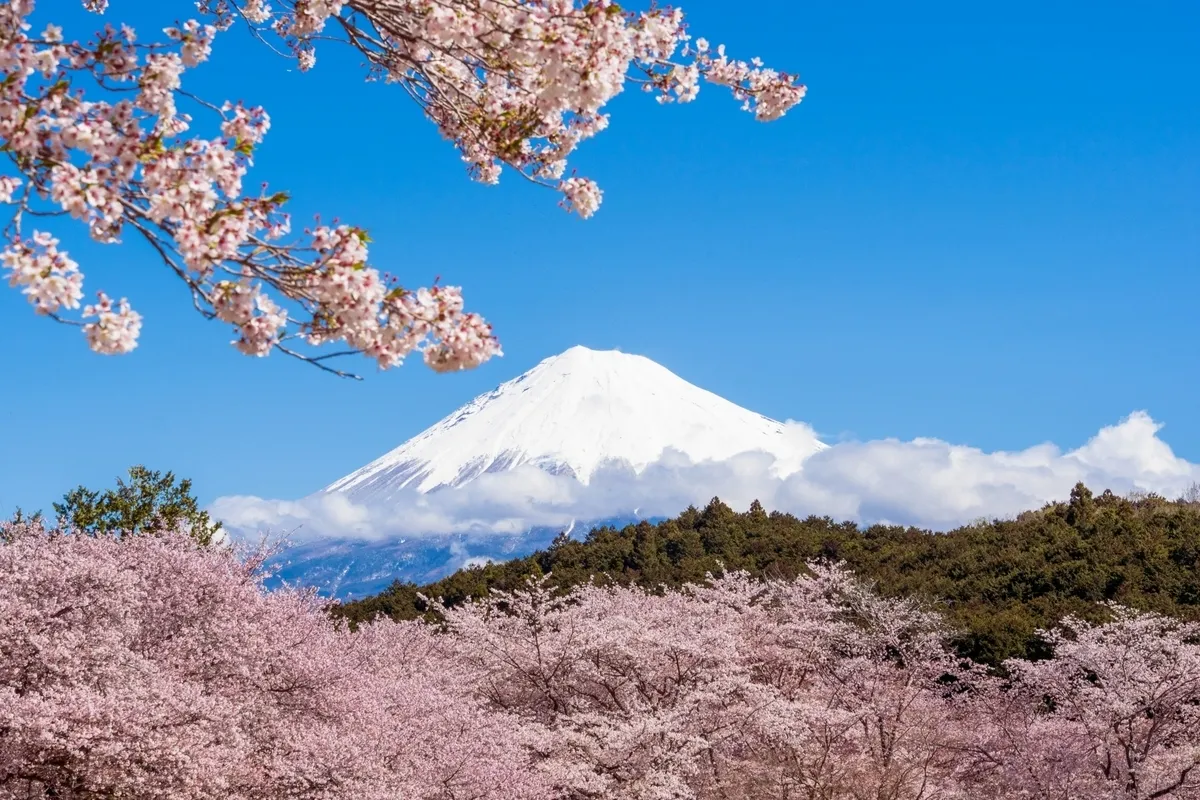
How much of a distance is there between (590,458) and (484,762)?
591ft

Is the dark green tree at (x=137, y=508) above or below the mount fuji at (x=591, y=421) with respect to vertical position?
below

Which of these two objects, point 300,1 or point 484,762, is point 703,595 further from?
point 300,1

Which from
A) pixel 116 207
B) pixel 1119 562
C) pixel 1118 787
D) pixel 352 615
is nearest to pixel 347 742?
pixel 116 207

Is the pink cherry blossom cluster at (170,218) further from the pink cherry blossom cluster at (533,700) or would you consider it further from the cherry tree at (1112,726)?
the cherry tree at (1112,726)

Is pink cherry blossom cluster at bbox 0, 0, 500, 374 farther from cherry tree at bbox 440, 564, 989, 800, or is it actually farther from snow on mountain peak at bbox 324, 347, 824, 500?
snow on mountain peak at bbox 324, 347, 824, 500

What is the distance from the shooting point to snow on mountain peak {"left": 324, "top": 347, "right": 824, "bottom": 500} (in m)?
146

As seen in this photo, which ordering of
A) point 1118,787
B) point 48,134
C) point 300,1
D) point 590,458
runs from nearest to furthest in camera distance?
point 48,134
point 300,1
point 1118,787
point 590,458

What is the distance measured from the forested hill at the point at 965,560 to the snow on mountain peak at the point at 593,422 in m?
98.9

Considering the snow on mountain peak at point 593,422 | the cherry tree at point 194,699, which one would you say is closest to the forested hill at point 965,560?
the cherry tree at point 194,699

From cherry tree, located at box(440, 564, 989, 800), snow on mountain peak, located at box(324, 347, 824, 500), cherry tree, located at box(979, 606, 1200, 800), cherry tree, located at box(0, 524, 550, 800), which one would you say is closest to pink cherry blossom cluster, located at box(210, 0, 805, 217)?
cherry tree, located at box(0, 524, 550, 800)

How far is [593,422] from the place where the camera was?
604 ft

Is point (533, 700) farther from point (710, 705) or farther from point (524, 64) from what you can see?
point (524, 64)

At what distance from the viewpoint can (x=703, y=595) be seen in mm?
20422

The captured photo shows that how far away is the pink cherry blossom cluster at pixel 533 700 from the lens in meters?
8.98
